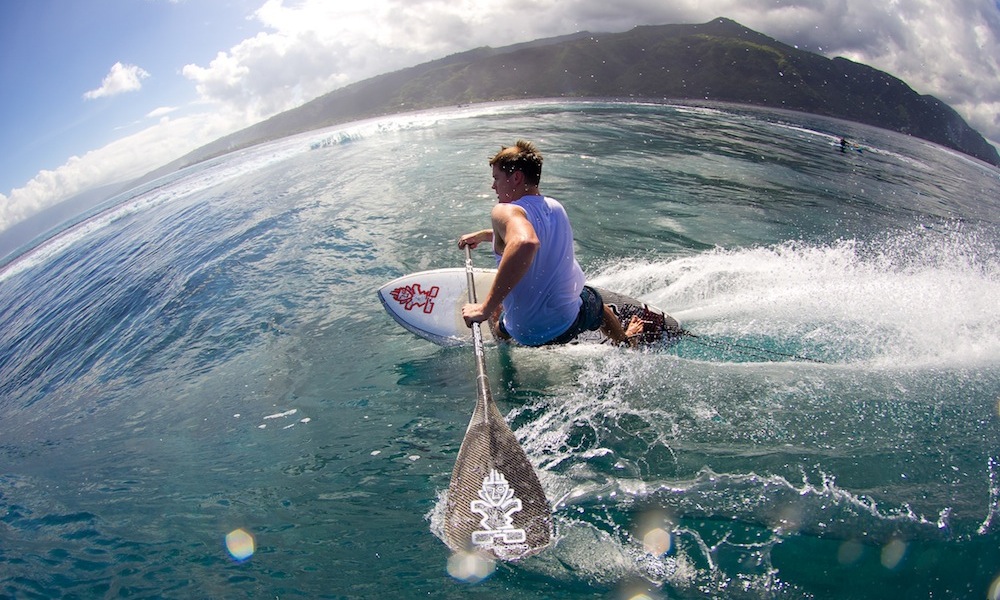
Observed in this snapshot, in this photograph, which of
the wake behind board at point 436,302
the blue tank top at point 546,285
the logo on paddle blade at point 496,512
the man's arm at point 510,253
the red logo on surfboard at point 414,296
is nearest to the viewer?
the logo on paddle blade at point 496,512

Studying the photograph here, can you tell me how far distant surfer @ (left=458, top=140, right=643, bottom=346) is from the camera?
3.89 metres

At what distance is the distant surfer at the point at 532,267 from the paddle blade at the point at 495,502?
111 centimetres

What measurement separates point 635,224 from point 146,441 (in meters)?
10.8

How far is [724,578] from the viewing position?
10.1 feet

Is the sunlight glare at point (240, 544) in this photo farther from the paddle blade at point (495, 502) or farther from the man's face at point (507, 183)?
the man's face at point (507, 183)

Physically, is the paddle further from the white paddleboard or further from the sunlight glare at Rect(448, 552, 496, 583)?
the white paddleboard

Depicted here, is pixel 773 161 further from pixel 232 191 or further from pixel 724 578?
pixel 232 191

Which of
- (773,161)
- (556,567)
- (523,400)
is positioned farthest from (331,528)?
(773,161)

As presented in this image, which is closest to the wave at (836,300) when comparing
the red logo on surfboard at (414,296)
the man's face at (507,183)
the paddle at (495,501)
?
the red logo on surfboard at (414,296)

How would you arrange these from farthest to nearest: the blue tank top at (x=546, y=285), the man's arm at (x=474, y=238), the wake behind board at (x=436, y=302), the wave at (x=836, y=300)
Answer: the wake behind board at (x=436, y=302)
the man's arm at (x=474, y=238)
the wave at (x=836, y=300)
the blue tank top at (x=546, y=285)

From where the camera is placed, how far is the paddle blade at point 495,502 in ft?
10.9

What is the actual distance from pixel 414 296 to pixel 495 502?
14.7ft

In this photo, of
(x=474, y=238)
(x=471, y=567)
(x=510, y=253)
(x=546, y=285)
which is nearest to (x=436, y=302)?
(x=474, y=238)

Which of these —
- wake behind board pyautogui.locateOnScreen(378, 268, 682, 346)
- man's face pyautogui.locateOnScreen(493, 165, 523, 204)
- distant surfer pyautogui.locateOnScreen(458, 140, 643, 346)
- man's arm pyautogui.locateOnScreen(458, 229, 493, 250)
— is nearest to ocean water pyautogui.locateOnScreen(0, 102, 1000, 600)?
wake behind board pyautogui.locateOnScreen(378, 268, 682, 346)
